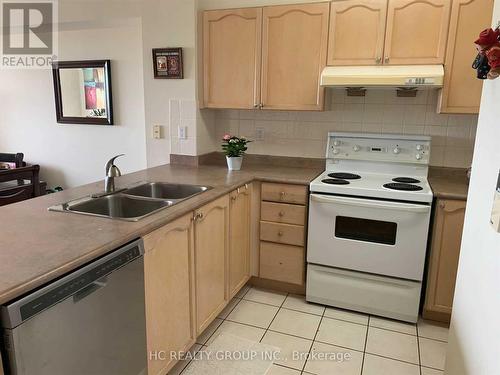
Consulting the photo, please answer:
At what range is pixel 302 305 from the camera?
2668 mm

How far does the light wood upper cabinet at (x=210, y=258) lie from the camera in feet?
6.68

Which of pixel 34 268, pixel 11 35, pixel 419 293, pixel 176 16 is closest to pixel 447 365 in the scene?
pixel 419 293

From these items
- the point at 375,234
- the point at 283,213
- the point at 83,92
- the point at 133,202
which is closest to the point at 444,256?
the point at 375,234

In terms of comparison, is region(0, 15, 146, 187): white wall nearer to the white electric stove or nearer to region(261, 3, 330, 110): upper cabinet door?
region(261, 3, 330, 110): upper cabinet door

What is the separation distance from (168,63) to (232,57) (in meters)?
0.51

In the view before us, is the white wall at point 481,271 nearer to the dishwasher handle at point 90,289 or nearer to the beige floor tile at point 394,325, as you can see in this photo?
the beige floor tile at point 394,325

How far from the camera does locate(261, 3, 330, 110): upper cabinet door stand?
2625 mm

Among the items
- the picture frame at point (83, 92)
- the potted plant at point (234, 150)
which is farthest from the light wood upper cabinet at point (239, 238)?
Result: the picture frame at point (83, 92)

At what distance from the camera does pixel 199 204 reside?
6.40 feet

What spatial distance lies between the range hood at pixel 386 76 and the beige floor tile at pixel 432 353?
156cm

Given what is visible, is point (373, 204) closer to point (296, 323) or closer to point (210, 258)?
point (296, 323)

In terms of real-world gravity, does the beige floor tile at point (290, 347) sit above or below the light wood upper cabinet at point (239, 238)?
below

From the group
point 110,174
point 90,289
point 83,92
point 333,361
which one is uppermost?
point 83,92

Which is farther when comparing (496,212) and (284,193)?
(284,193)
